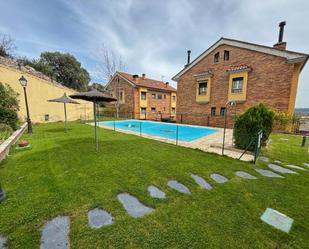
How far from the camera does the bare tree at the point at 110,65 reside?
76.0ft

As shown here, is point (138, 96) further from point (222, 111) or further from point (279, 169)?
point (279, 169)

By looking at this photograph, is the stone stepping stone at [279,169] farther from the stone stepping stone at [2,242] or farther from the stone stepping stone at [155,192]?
the stone stepping stone at [2,242]

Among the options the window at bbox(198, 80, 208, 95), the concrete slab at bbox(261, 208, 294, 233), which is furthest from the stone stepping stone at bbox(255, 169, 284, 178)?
the window at bbox(198, 80, 208, 95)

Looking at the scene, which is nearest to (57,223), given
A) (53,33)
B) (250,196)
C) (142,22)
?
(250,196)

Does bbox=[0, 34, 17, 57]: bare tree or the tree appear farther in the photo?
the tree

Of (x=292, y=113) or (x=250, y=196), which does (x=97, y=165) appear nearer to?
(x=250, y=196)

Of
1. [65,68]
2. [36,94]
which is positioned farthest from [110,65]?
[65,68]

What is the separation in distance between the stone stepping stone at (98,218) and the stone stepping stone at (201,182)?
7.21 feet

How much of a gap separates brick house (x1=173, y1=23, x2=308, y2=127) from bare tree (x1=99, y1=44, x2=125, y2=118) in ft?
36.8

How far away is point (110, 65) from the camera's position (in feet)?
79.8

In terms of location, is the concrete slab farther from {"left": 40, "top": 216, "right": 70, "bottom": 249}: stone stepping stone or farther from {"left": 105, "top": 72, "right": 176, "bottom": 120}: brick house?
{"left": 105, "top": 72, "right": 176, "bottom": 120}: brick house

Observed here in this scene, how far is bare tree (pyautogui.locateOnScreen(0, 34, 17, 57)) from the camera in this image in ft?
71.8

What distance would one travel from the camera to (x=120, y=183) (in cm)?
340

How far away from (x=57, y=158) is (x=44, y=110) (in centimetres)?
1343
